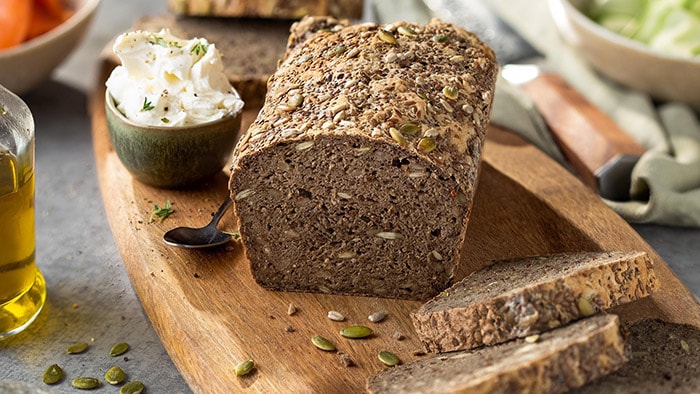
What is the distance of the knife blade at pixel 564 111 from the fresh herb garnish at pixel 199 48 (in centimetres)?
229

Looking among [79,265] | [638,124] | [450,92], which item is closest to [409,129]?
[450,92]

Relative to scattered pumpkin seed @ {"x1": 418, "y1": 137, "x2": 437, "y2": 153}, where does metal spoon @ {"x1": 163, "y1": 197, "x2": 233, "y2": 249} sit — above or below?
below

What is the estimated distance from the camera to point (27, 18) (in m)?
5.70

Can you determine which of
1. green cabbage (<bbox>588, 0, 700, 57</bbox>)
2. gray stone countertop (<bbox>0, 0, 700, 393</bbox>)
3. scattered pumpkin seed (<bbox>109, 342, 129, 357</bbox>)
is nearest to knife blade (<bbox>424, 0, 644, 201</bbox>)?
gray stone countertop (<bbox>0, 0, 700, 393</bbox>)

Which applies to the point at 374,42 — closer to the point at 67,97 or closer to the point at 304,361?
the point at 304,361

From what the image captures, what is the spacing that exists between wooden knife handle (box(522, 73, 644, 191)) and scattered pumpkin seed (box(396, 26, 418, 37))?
1521mm

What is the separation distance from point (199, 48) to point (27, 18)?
169 centimetres

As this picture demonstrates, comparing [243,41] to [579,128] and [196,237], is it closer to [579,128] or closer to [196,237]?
[196,237]

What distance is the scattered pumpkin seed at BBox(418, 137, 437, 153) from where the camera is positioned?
3816 mm

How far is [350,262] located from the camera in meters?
4.18

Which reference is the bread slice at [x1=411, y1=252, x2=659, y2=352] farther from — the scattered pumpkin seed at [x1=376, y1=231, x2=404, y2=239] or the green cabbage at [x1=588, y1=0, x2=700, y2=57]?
the green cabbage at [x1=588, y1=0, x2=700, y2=57]

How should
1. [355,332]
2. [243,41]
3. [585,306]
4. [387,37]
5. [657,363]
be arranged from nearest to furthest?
1. [585,306]
2. [657,363]
3. [355,332]
4. [387,37]
5. [243,41]

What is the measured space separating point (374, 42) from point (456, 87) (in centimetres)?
48

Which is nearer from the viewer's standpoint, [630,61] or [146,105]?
[146,105]
